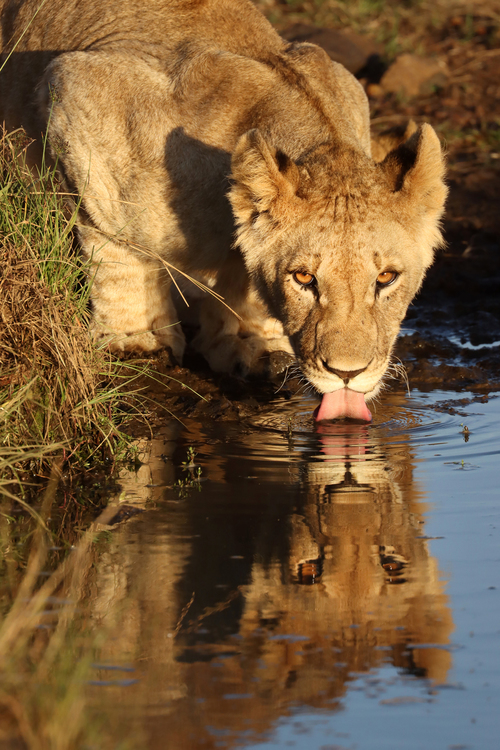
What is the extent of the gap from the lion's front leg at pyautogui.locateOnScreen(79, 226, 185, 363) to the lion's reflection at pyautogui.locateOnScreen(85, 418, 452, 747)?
174 centimetres

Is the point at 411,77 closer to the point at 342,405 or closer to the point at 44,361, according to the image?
the point at 342,405

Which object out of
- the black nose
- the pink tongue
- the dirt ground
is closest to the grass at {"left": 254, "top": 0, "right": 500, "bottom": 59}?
the dirt ground

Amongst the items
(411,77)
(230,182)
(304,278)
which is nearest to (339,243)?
(304,278)

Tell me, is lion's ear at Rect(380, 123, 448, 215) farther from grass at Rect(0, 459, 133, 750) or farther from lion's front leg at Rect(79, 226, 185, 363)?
grass at Rect(0, 459, 133, 750)

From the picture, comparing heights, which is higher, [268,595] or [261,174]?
[261,174]

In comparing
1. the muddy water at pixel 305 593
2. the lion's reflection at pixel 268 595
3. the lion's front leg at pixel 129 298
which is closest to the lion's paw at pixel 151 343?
the lion's front leg at pixel 129 298

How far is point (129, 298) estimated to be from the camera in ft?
20.8

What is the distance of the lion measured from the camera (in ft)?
16.5

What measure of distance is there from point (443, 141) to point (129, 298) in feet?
16.1

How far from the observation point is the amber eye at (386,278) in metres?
5.15

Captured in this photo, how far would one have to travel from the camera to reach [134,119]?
5785 mm

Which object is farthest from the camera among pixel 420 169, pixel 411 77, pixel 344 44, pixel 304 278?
pixel 344 44

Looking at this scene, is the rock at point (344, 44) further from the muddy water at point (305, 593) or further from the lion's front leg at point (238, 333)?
the muddy water at point (305, 593)

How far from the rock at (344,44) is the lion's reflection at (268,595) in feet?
26.7
